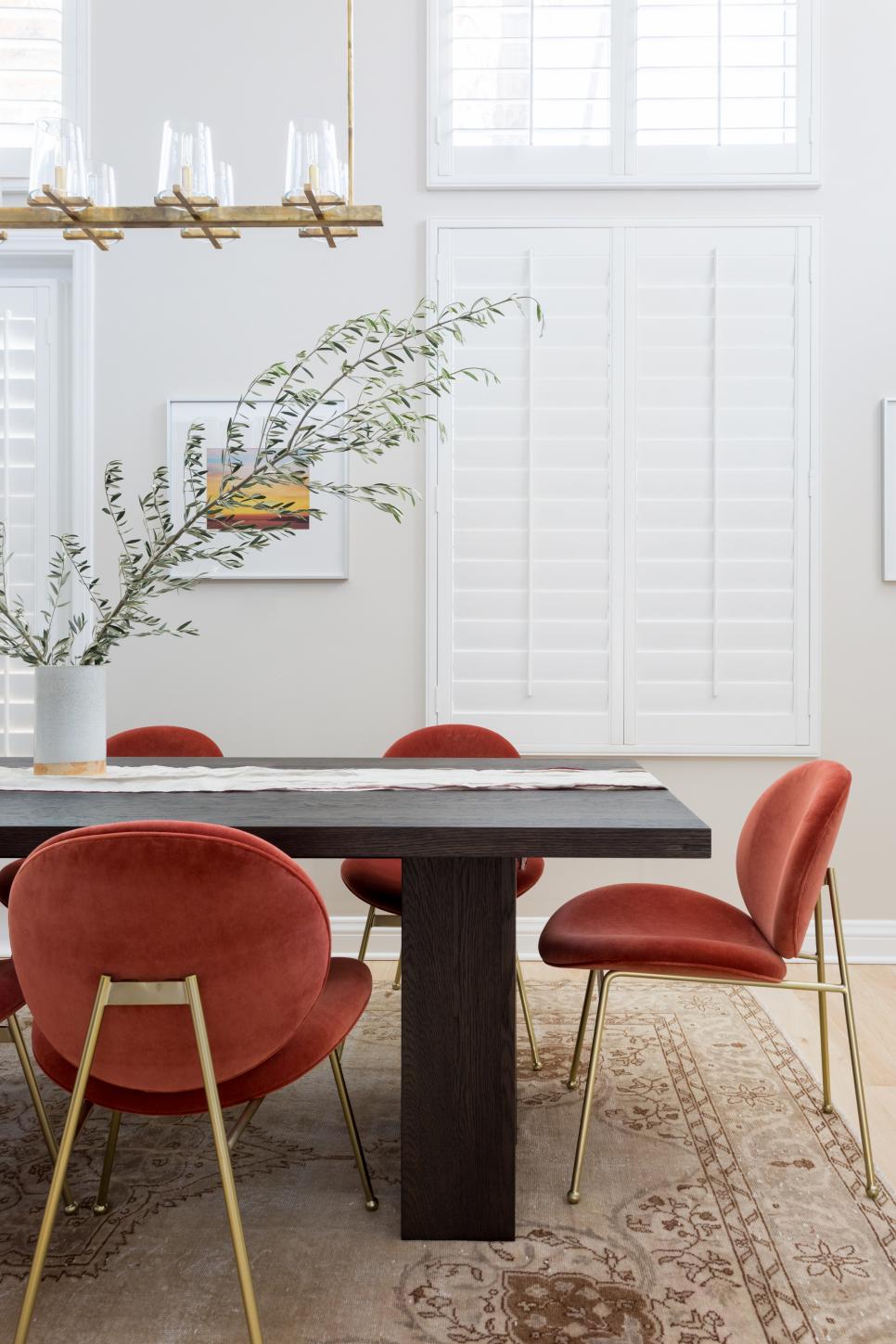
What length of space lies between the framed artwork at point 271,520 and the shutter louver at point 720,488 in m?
0.98

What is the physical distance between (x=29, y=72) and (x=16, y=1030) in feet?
10.5

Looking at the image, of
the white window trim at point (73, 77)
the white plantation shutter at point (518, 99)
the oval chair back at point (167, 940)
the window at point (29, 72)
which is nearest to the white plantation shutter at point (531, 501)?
the white plantation shutter at point (518, 99)

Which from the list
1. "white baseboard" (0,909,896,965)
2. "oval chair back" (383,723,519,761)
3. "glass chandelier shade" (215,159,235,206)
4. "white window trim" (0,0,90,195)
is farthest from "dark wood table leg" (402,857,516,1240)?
"white window trim" (0,0,90,195)

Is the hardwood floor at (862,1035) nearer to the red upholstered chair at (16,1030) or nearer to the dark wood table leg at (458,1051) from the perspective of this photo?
the dark wood table leg at (458,1051)

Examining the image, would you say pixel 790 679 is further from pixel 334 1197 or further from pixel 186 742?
pixel 334 1197

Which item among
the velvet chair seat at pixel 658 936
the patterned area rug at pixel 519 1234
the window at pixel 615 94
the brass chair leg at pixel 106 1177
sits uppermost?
the window at pixel 615 94

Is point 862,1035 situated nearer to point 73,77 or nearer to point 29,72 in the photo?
point 73,77

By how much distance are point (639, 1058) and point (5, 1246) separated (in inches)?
59.1

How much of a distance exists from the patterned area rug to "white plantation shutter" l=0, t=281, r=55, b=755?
1488mm

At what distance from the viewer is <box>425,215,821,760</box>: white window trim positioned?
3396mm

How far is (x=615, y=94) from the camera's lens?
342 centimetres

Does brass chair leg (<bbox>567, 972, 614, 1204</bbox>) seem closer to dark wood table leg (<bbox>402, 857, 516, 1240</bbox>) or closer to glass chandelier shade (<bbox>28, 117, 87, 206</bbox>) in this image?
dark wood table leg (<bbox>402, 857, 516, 1240</bbox>)

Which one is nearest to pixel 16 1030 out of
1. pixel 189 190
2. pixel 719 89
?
pixel 189 190

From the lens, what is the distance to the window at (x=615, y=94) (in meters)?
3.40
